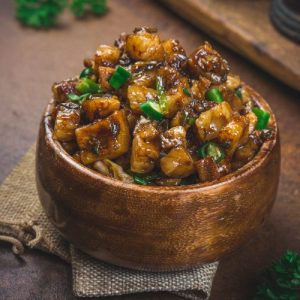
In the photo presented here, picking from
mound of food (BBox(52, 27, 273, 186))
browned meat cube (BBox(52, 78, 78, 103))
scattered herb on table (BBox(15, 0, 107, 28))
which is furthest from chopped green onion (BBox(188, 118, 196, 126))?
scattered herb on table (BBox(15, 0, 107, 28))

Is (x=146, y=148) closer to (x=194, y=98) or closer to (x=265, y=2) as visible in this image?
(x=194, y=98)

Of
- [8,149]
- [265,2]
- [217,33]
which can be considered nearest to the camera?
[8,149]

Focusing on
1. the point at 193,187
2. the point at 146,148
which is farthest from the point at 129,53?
the point at 193,187

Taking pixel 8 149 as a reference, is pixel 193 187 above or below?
above

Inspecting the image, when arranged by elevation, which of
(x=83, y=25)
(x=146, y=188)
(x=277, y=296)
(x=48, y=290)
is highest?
(x=146, y=188)

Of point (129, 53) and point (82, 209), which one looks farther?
point (129, 53)

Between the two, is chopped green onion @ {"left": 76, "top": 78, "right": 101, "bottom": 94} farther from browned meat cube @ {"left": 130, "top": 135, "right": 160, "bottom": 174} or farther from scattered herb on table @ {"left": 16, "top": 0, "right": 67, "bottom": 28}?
scattered herb on table @ {"left": 16, "top": 0, "right": 67, "bottom": 28}

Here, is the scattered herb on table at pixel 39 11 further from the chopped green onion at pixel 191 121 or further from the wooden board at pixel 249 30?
the chopped green onion at pixel 191 121
